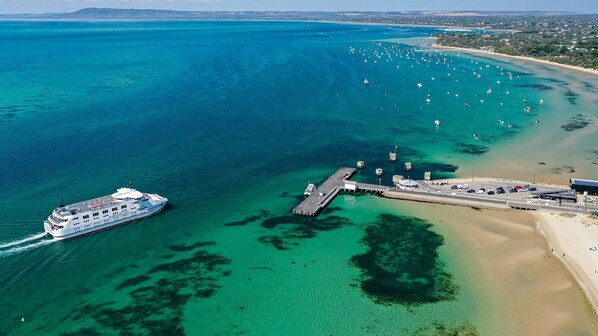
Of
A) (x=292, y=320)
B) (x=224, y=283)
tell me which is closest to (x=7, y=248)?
(x=224, y=283)

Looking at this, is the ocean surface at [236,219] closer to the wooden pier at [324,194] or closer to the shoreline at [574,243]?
the wooden pier at [324,194]

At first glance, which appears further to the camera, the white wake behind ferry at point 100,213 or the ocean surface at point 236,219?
the white wake behind ferry at point 100,213

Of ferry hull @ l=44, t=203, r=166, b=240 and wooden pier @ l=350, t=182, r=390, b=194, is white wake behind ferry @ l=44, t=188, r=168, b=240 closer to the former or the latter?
ferry hull @ l=44, t=203, r=166, b=240

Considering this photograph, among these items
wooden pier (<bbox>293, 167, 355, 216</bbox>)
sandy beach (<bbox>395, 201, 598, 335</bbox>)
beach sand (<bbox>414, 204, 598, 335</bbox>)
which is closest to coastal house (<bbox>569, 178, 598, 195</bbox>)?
sandy beach (<bbox>395, 201, 598, 335</bbox>)

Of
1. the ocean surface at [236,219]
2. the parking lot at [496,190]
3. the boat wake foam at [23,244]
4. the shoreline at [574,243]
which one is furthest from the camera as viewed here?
the parking lot at [496,190]

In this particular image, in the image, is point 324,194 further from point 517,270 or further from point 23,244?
point 23,244

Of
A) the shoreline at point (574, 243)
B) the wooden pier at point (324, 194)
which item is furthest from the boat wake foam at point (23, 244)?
the shoreline at point (574, 243)

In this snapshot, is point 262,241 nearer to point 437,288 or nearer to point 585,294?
point 437,288
